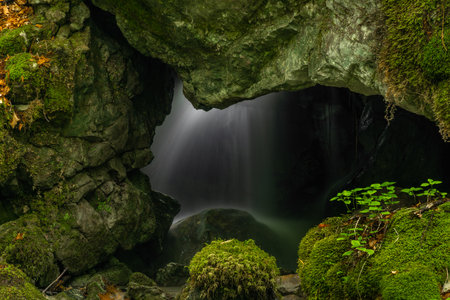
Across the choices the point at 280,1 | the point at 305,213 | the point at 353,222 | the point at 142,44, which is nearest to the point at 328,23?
the point at 280,1

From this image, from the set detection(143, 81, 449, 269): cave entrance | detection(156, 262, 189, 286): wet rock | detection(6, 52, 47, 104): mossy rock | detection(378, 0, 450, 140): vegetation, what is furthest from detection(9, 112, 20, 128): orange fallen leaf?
detection(143, 81, 449, 269): cave entrance

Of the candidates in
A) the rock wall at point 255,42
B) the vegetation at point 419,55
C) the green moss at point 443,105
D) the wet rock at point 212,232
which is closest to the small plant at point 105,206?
the rock wall at point 255,42

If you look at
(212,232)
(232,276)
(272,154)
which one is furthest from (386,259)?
(272,154)

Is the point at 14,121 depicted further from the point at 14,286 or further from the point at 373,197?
the point at 373,197

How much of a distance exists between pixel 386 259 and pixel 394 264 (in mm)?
86

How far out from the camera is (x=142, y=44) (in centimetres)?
701

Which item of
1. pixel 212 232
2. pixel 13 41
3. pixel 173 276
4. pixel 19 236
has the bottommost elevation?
pixel 173 276

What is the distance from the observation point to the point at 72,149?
21.4 ft

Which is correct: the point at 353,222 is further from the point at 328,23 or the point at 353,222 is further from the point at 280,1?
the point at 280,1

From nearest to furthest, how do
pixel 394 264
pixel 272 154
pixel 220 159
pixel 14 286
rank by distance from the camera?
pixel 394 264 < pixel 14 286 < pixel 272 154 < pixel 220 159

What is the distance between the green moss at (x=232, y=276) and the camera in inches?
143

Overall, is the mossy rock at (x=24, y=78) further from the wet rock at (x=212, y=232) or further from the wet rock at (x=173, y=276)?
the wet rock at (x=212, y=232)

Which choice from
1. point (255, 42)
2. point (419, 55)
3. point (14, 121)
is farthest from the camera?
point (255, 42)

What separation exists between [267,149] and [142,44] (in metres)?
6.68
